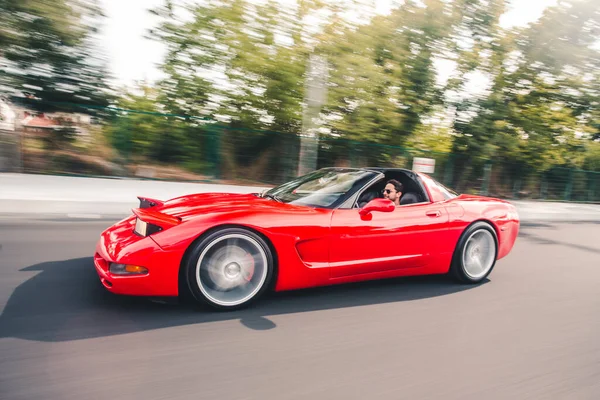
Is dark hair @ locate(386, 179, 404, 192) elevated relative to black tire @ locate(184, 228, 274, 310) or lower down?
elevated

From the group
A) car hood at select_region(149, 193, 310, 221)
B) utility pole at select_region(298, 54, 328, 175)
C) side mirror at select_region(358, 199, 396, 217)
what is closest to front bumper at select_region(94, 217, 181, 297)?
car hood at select_region(149, 193, 310, 221)

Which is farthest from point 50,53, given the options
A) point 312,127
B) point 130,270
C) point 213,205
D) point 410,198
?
point 410,198

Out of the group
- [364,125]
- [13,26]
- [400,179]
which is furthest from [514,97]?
[13,26]

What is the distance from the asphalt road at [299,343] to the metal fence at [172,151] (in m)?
6.77

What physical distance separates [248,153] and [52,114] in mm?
4828

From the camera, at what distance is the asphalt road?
2447 mm

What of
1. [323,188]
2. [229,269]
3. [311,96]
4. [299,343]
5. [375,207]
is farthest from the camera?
[311,96]

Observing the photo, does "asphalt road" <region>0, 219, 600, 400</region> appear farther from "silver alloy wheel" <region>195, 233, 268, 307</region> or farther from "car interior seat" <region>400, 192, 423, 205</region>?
"car interior seat" <region>400, 192, 423, 205</region>

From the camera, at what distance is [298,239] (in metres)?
3.53

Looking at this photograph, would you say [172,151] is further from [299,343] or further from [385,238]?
[299,343]

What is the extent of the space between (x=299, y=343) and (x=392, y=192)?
1.93 meters

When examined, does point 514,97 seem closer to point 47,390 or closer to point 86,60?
point 86,60

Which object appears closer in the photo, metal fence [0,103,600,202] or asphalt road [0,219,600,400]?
asphalt road [0,219,600,400]

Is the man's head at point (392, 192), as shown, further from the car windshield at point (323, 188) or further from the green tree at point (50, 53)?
the green tree at point (50, 53)
